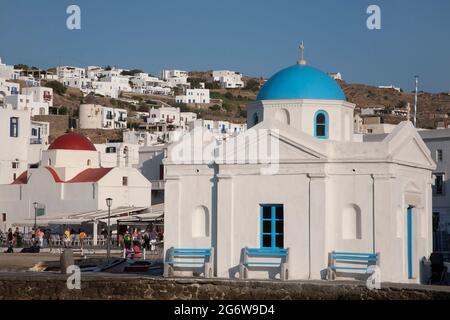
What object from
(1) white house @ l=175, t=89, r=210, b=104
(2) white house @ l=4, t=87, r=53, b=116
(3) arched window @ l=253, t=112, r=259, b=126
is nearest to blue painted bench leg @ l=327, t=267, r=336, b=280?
(3) arched window @ l=253, t=112, r=259, b=126

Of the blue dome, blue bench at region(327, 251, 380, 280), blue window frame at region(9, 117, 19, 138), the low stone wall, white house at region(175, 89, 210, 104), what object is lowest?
the low stone wall

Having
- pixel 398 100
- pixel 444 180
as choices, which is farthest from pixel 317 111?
pixel 398 100

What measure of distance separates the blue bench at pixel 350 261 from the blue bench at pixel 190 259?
3.50 meters

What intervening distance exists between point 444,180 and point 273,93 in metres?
25.7

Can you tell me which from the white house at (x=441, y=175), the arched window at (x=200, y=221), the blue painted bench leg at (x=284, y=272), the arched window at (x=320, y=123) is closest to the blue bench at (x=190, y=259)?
the arched window at (x=200, y=221)

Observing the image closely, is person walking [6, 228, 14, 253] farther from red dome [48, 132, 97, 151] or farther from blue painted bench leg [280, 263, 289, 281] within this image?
blue painted bench leg [280, 263, 289, 281]

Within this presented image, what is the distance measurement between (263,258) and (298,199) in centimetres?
196

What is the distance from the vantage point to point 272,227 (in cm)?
2697

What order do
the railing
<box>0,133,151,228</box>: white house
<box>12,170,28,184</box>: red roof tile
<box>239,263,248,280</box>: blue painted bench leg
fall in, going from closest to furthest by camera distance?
1. <box>239,263,248,280</box>: blue painted bench leg
2. the railing
3. <box>0,133,151,228</box>: white house
4. <box>12,170,28,184</box>: red roof tile

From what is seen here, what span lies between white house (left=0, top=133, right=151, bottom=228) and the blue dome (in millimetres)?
29642

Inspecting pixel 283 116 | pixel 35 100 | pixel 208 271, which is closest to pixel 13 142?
pixel 283 116

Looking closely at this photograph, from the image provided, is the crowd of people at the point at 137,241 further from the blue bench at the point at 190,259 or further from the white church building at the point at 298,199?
the white church building at the point at 298,199

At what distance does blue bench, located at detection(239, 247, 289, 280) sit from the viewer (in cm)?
2659
